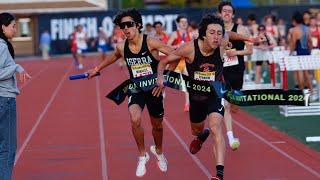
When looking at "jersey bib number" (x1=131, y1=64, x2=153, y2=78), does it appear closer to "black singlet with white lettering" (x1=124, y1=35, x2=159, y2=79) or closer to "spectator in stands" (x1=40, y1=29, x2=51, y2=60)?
"black singlet with white lettering" (x1=124, y1=35, x2=159, y2=79)

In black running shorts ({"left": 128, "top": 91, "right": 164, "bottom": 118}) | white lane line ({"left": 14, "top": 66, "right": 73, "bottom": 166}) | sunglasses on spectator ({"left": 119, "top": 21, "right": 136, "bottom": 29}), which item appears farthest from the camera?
white lane line ({"left": 14, "top": 66, "right": 73, "bottom": 166})

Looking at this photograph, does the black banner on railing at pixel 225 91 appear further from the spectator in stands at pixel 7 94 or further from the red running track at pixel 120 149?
the spectator in stands at pixel 7 94

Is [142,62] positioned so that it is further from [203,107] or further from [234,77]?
[234,77]

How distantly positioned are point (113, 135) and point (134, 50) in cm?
404

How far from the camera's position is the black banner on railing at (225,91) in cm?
877

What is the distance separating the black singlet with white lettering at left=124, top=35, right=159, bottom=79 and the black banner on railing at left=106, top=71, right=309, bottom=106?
7 cm

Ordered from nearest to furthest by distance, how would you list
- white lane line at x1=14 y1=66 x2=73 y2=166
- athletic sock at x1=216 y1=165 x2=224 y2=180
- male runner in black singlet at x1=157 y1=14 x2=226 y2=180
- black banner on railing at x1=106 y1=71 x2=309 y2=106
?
athletic sock at x1=216 y1=165 x2=224 y2=180 < male runner in black singlet at x1=157 y1=14 x2=226 y2=180 < black banner on railing at x1=106 y1=71 x2=309 y2=106 < white lane line at x1=14 y1=66 x2=73 y2=166

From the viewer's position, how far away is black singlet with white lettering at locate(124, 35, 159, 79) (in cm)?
917

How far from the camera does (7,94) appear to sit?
7.80 meters

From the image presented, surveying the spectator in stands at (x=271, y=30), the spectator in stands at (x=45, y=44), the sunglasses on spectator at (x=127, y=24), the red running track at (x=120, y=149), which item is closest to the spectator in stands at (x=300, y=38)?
the red running track at (x=120, y=149)

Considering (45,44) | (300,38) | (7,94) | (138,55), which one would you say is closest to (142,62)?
(138,55)

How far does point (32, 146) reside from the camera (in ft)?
39.3

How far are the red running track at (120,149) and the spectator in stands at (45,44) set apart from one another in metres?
27.0

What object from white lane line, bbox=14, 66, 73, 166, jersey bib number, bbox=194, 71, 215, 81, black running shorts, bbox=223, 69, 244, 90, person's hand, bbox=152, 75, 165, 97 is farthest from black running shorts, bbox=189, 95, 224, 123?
white lane line, bbox=14, 66, 73, 166
